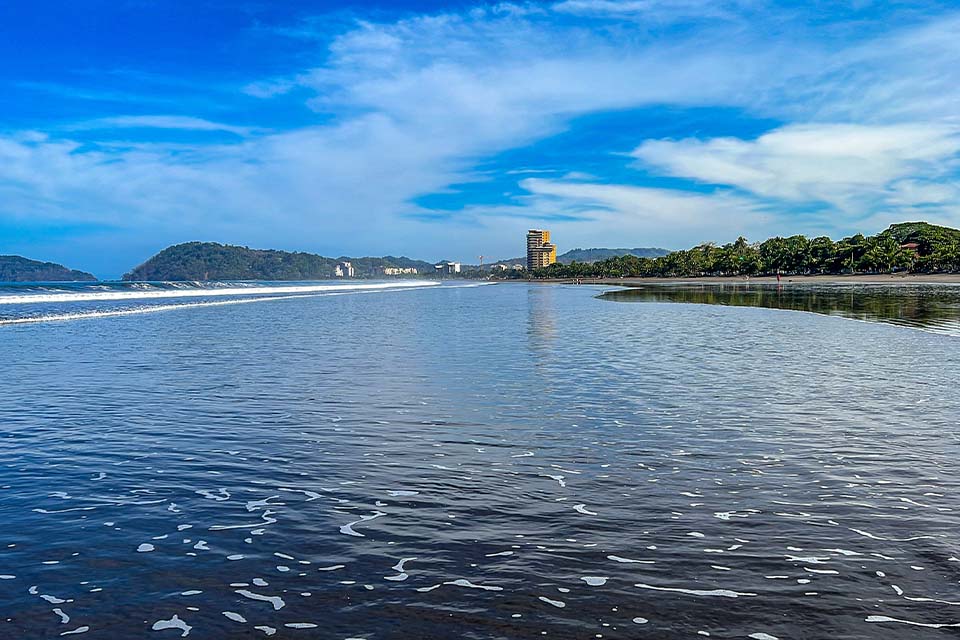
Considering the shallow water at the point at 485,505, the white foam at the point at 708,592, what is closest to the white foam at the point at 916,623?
the shallow water at the point at 485,505

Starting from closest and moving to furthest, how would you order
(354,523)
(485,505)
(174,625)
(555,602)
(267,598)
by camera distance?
(174,625), (555,602), (267,598), (354,523), (485,505)

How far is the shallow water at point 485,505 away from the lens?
529cm

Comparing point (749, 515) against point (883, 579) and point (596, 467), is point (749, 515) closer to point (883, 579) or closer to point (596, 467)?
point (883, 579)

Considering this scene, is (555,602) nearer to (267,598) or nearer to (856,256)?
(267,598)

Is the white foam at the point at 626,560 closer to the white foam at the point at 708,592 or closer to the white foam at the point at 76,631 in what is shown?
the white foam at the point at 708,592

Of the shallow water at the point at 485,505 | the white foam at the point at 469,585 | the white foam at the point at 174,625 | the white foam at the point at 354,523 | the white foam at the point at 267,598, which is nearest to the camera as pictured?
the white foam at the point at 174,625

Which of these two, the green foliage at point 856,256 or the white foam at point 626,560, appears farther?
the green foliage at point 856,256

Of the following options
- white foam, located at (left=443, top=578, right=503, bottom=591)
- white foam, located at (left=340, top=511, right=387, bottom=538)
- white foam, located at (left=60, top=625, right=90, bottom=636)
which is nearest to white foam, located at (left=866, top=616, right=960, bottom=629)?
white foam, located at (left=443, top=578, right=503, bottom=591)

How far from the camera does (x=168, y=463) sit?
31.1 ft

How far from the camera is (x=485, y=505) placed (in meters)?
7.66

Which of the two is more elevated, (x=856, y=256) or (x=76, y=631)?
(x=856, y=256)

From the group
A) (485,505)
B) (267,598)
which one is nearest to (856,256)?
(485,505)

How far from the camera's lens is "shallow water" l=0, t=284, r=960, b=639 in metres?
5.29

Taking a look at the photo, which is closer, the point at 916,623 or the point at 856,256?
the point at 916,623
